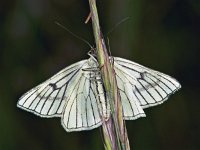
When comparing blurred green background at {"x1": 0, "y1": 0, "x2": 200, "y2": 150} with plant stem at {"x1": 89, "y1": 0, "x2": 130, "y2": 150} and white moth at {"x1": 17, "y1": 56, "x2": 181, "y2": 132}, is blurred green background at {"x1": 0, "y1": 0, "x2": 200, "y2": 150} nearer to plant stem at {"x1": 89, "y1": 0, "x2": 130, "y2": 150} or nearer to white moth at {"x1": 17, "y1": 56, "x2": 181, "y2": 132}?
white moth at {"x1": 17, "y1": 56, "x2": 181, "y2": 132}

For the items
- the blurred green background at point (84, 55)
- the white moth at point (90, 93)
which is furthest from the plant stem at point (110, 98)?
the blurred green background at point (84, 55)

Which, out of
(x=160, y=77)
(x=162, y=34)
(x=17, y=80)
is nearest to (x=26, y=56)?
(x=17, y=80)

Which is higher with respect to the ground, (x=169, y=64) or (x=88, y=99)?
(x=169, y=64)

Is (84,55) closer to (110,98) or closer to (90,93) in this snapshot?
(90,93)

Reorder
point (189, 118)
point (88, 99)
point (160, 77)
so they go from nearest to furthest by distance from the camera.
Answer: point (160, 77)
point (88, 99)
point (189, 118)

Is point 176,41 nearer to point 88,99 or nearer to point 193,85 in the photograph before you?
point 193,85

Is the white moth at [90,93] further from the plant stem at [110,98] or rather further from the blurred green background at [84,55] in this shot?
the blurred green background at [84,55]

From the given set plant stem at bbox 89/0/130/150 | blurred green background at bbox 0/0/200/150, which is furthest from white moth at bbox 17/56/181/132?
blurred green background at bbox 0/0/200/150
